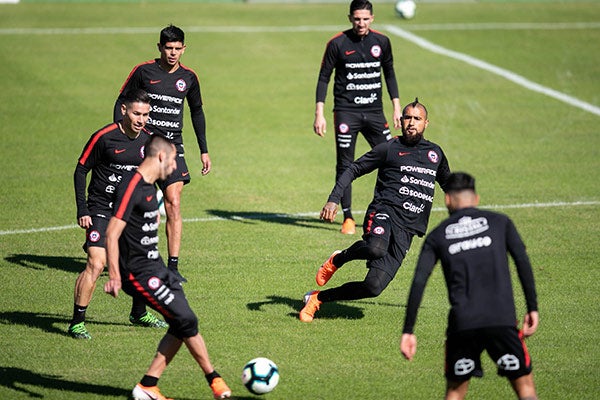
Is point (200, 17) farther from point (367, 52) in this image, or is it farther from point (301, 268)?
point (301, 268)

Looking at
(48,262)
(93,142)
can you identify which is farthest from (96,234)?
(48,262)

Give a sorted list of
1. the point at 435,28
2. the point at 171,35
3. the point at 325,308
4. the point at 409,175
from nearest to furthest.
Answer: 1. the point at 409,175
2. the point at 325,308
3. the point at 171,35
4. the point at 435,28

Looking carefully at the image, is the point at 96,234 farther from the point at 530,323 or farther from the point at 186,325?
the point at 530,323

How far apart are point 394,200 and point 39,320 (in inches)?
171

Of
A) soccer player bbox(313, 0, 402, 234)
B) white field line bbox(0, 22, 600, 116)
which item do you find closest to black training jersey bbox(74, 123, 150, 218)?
soccer player bbox(313, 0, 402, 234)

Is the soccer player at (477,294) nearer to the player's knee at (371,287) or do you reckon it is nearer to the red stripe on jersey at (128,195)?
the red stripe on jersey at (128,195)

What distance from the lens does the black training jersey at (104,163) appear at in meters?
11.4

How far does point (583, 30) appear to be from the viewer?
31641 mm

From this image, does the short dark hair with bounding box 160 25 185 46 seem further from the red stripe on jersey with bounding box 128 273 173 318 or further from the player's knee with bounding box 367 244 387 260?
the red stripe on jersey with bounding box 128 273 173 318

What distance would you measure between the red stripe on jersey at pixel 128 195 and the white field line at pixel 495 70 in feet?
57.3

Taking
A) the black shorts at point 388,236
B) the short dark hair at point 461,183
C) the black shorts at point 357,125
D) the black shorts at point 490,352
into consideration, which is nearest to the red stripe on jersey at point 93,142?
the black shorts at point 388,236

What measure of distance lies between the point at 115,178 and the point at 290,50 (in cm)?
1808

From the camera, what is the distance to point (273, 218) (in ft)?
54.7

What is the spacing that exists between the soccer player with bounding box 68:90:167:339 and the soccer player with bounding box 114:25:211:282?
165 cm
